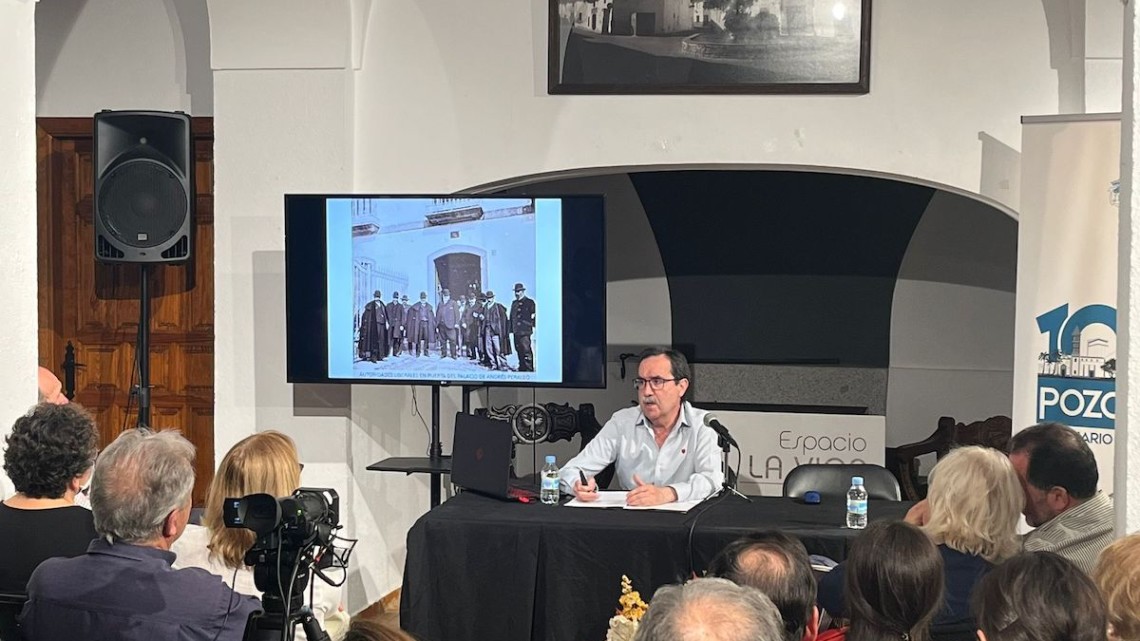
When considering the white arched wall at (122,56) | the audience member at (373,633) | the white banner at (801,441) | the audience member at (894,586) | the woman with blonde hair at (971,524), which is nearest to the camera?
the audience member at (373,633)

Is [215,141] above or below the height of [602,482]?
above

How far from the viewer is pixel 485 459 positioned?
15.4ft

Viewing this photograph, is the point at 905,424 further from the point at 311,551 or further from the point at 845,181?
the point at 311,551

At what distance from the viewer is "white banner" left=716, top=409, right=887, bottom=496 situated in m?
7.70

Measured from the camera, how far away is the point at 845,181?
28.9ft

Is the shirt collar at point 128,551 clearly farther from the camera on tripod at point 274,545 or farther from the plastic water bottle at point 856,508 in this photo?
the plastic water bottle at point 856,508

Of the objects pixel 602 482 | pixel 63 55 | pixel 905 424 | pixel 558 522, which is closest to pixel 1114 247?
pixel 558 522

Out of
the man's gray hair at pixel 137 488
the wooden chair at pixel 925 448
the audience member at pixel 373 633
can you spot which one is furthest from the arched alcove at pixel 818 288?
the audience member at pixel 373 633

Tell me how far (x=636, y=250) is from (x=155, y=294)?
3.77 meters

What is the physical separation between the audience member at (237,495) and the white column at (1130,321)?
209 cm

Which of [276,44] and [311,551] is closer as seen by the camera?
[311,551]

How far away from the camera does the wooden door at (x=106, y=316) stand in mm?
6496

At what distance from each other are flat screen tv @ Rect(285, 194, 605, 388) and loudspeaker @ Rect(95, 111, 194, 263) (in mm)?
554

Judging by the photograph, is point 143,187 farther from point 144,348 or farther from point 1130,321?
point 1130,321
